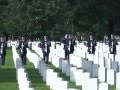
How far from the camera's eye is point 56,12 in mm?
65250

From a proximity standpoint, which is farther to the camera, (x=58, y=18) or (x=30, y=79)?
(x=58, y=18)

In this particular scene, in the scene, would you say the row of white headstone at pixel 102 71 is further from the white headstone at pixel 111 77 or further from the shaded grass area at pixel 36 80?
the shaded grass area at pixel 36 80

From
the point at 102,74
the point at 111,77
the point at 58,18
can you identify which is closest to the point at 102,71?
the point at 102,74

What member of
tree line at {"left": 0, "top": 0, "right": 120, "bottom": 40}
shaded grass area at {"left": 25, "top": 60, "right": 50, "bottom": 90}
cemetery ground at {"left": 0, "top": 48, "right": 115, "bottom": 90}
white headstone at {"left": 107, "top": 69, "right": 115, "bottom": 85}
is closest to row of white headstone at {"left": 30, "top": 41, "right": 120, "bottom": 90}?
white headstone at {"left": 107, "top": 69, "right": 115, "bottom": 85}

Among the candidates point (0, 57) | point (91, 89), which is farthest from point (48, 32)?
point (91, 89)

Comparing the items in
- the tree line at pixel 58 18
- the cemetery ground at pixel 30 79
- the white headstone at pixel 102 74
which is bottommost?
the cemetery ground at pixel 30 79

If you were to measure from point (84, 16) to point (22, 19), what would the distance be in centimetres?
2741

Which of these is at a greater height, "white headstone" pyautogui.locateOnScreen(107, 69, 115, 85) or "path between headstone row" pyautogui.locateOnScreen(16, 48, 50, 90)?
"white headstone" pyautogui.locateOnScreen(107, 69, 115, 85)

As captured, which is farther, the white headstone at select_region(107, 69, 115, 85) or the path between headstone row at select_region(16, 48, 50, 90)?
the white headstone at select_region(107, 69, 115, 85)

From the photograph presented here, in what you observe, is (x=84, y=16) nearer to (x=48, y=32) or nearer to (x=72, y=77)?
(x=48, y=32)

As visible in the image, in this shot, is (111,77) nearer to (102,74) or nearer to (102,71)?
(102,74)

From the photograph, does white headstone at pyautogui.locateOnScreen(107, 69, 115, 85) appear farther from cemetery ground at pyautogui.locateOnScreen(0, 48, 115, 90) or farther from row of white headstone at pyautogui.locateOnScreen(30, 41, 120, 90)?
cemetery ground at pyautogui.locateOnScreen(0, 48, 115, 90)

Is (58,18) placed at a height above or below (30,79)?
above

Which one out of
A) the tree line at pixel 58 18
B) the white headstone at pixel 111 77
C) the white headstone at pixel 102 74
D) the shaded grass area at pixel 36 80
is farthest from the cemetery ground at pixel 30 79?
the tree line at pixel 58 18
